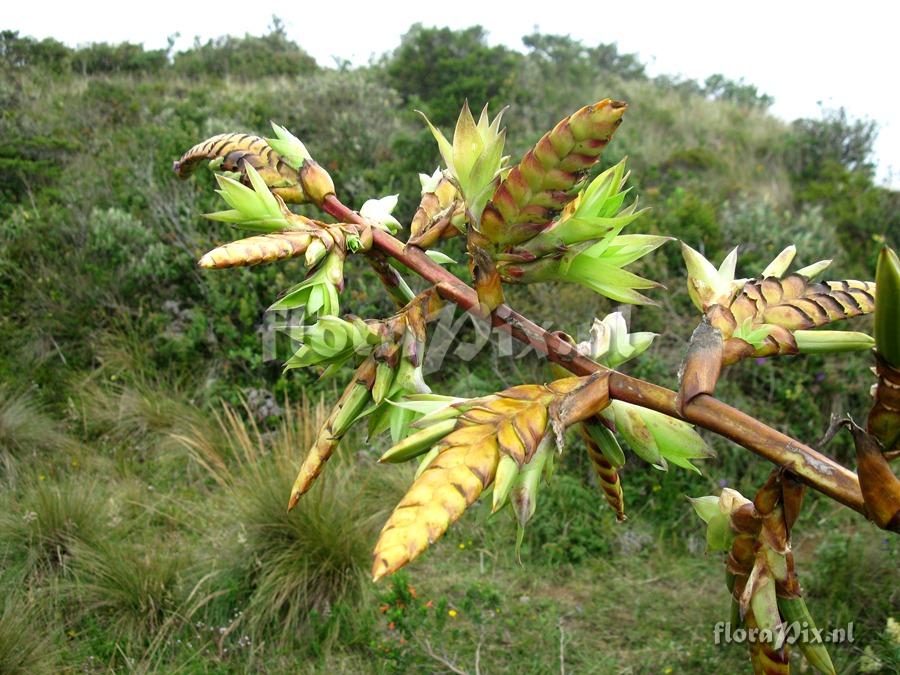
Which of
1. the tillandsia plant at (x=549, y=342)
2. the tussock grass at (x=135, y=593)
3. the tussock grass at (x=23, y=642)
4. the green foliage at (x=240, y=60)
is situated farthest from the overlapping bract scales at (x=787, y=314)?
the green foliage at (x=240, y=60)

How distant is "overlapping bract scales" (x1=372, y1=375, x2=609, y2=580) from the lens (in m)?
0.39

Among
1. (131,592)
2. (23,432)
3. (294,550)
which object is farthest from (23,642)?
(23,432)

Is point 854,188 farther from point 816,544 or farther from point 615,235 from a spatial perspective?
point 615,235

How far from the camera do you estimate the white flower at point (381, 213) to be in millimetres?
772

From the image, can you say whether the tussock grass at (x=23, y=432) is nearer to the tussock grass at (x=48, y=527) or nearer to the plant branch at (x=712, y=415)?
the tussock grass at (x=48, y=527)

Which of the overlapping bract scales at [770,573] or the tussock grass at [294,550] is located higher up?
the overlapping bract scales at [770,573]

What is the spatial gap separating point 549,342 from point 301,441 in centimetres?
436

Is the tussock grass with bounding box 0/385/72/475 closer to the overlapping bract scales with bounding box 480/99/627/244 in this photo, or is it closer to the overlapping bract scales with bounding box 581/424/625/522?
the overlapping bract scales with bounding box 581/424/625/522

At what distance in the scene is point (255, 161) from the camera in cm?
77

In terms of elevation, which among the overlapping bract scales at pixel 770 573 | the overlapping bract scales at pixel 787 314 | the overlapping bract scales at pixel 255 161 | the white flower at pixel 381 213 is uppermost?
the overlapping bract scales at pixel 255 161

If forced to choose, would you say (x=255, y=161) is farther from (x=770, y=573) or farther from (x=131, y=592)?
(x=131, y=592)

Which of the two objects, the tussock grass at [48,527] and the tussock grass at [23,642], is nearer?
the tussock grass at [23,642]

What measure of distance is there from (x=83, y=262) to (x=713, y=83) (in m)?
13.5

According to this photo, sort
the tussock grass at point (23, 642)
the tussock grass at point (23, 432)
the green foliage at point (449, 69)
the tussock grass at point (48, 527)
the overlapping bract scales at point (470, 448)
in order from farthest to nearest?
→ 1. the green foliage at point (449, 69)
2. the tussock grass at point (23, 432)
3. the tussock grass at point (48, 527)
4. the tussock grass at point (23, 642)
5. the overlapping bract scales at point (470, 448)
